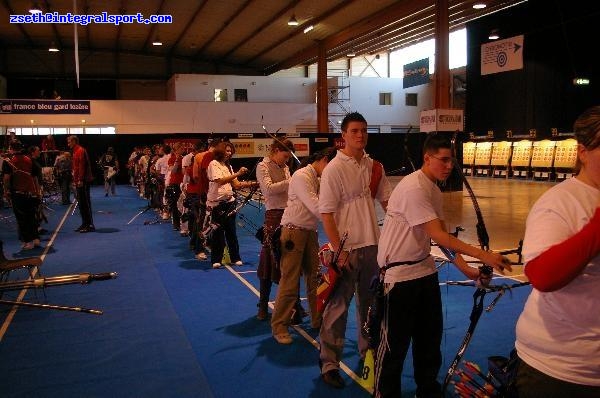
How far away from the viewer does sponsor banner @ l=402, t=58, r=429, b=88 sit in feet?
84.6

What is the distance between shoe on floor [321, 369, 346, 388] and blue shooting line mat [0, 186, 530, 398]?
0.04 metres

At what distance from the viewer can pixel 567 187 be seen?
60.3 inches

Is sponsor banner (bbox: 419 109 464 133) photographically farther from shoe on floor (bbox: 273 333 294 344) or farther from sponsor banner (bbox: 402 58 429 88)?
shoe on floor (bbox: 273 333 294 344)

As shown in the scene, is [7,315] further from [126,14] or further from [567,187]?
[126,14]

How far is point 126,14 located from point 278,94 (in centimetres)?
1042

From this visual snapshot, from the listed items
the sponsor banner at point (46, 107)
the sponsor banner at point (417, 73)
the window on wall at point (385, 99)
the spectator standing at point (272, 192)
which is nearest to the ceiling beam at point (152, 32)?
the sponsor banner at point (46, 107)

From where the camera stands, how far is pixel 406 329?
294cm

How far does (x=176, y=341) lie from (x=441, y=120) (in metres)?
12.9

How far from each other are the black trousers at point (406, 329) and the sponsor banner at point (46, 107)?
84.1ft

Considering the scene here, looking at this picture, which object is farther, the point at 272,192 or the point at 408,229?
the point at 272,192

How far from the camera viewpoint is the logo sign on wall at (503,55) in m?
16.1

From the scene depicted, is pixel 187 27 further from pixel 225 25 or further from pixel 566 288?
pixel 566 288

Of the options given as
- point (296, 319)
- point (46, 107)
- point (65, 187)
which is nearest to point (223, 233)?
point (296, 319)

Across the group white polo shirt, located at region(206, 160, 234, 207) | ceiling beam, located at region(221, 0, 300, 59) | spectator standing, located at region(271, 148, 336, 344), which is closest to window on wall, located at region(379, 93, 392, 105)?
ceiling beam, located at region(221, 0, 300, 59)
